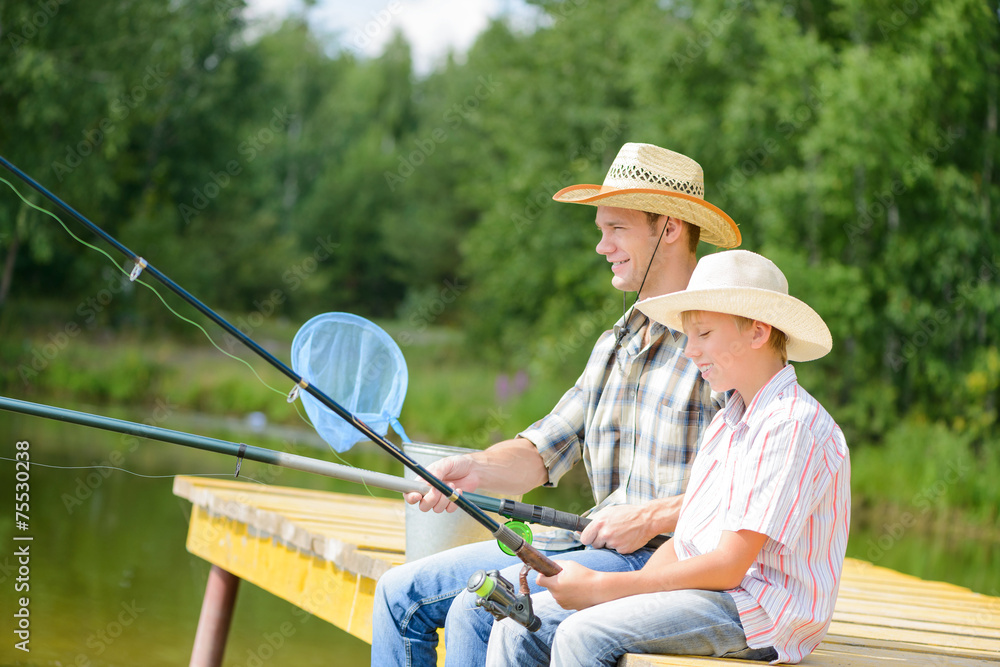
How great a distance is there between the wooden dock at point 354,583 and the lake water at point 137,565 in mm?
450

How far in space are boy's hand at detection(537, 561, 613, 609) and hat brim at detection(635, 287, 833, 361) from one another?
0.50 metres

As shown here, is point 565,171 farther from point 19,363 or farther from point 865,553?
point 865,553

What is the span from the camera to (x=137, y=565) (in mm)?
5883

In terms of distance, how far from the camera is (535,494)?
9617 mm

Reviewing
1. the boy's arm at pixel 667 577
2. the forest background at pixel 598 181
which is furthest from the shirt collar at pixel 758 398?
the forest background at pixel 598 181

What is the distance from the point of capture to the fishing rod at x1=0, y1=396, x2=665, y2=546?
1.61 metres

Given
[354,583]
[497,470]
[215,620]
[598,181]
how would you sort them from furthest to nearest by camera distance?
[598,181] → [215,620] → [354,583] → [497,470]

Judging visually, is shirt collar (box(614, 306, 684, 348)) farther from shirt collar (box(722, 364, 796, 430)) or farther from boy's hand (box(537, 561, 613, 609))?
boy's hand (box(537, 561, 613, 609))

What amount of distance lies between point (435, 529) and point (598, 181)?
41.2 feet

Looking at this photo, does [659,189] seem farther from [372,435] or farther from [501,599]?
[501,599]

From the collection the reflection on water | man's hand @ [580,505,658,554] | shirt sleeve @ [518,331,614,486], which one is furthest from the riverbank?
man's hand @ [580,505,658,554]

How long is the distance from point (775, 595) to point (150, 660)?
3267 mm

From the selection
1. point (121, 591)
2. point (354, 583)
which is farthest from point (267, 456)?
point (121, 591)

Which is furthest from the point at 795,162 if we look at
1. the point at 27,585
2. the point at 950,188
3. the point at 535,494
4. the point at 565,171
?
the point at 27,585
